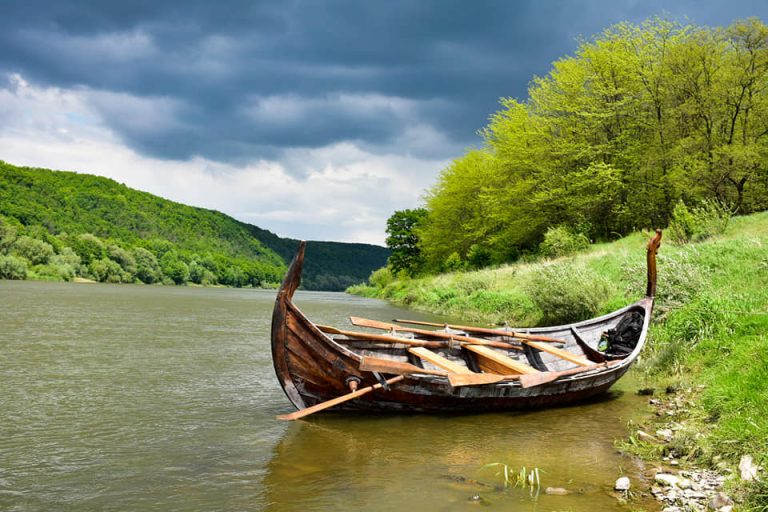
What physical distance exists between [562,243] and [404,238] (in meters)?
31.3

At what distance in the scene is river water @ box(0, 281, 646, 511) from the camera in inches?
193

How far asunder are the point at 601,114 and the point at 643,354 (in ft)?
74.8

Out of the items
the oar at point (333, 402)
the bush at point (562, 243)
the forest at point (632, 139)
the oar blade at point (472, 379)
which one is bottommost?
the oar at point (333, 402)

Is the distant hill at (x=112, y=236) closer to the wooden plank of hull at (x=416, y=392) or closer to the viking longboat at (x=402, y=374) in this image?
the viking longboat at (x=402, y=374)

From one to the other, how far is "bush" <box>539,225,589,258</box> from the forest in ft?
0.57

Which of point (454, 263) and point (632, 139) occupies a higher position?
point (632, 139)

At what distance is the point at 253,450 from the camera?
6277mm

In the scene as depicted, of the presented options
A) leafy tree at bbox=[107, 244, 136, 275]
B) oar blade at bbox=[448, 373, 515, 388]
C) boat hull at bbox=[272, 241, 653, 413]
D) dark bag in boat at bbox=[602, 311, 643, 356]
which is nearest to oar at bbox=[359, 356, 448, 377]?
boat hull at bbox=[272, 241, 653, 413]

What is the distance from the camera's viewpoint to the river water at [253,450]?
4.90 meters

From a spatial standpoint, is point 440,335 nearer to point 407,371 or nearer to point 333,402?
point 407,371

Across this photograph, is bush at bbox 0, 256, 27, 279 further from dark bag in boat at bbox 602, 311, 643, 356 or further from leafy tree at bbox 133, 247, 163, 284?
dark bag in boat at bbox 602, 311, 643, 356

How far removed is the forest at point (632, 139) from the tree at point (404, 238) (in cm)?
1942

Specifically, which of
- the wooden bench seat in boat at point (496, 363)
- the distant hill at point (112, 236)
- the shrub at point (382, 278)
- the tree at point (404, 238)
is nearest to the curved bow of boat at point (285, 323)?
the wooden bench seat in boat at point (496, 363)

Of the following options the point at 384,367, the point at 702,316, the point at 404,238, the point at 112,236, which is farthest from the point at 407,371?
the point at 112,236
